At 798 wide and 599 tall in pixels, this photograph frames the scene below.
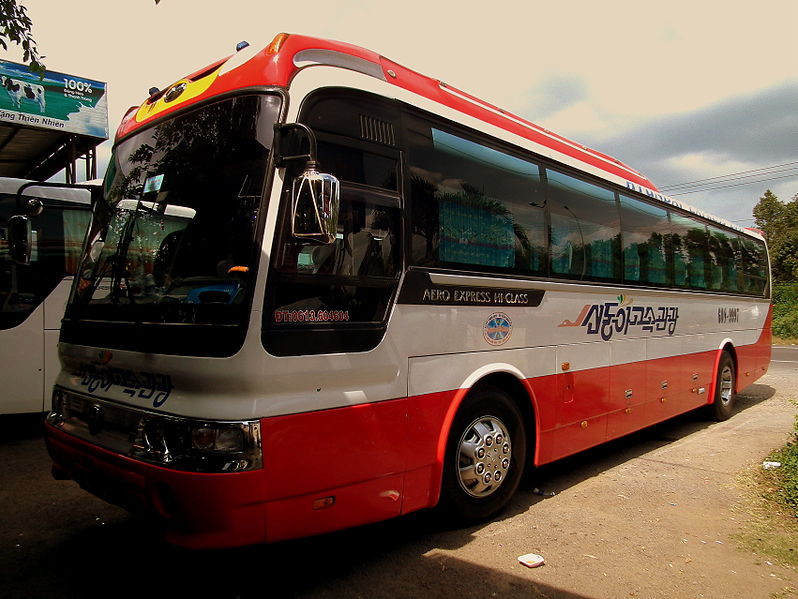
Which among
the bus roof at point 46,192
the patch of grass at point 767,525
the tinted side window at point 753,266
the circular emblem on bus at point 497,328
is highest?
the bus roof at point 46,192

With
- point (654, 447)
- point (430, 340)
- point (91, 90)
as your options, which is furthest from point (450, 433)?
point (91, 90)

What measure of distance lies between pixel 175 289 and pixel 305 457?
3.89 feet

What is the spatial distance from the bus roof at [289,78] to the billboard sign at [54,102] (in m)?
14.0

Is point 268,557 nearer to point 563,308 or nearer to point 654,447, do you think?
point 563,308

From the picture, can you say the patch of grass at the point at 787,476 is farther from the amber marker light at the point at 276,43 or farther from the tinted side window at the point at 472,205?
the amber marker light at the point at 276,43

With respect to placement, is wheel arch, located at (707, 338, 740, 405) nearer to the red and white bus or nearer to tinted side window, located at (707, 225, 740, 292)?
tinted side window, located at (707, 225, 740, 292)

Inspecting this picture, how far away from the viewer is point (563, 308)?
522cm

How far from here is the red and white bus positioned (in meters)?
2.98

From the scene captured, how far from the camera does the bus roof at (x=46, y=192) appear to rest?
7.14 meters

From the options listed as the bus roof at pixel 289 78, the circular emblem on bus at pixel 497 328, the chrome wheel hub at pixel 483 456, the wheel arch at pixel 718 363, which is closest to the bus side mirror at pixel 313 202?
the bus roof at pixel 289 78

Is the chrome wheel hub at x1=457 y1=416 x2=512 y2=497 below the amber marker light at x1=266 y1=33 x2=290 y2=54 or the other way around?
below

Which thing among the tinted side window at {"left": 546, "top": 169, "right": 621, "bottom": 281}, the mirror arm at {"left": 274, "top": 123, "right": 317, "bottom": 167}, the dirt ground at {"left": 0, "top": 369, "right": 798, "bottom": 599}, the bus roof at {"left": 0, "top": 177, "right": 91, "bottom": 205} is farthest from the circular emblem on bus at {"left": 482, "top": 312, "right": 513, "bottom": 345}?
the bus roof at {"left": 0, "top": 177, "right": 91, "bottom": 205}

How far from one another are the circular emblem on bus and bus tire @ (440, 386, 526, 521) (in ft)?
1.26

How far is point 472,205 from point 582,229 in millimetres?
1705
